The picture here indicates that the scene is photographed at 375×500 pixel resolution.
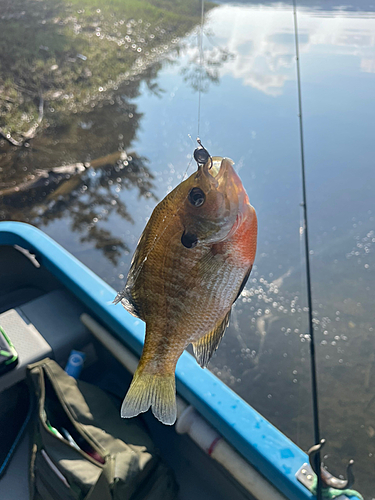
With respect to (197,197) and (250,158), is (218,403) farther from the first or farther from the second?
(250,158)

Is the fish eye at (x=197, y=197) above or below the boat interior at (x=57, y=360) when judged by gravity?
above

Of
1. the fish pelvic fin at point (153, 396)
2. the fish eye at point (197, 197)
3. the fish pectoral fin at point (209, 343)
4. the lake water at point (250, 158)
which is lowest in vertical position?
the lake water at point (250, 158)

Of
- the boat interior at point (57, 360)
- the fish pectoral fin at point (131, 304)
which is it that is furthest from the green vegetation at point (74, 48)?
the fish pectoral fin at point (131, 304)

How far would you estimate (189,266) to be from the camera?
837mm

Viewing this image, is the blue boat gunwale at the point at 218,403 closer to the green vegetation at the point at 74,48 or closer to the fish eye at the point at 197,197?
the fish eye at the point at 197,197

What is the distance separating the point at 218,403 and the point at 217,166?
1090mm

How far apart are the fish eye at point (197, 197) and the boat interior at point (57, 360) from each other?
1.35 metres

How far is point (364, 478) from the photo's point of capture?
93.6 inches

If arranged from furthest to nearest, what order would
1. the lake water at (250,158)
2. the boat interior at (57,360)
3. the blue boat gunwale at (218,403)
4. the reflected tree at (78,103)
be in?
the reflected tree at (78,103) < the lake water at (250,158) < the boat interior at (57,360) < the blue boat gunwale at (218,403)

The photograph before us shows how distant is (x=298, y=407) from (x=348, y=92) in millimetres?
6550

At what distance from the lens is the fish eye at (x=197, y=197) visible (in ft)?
2.76

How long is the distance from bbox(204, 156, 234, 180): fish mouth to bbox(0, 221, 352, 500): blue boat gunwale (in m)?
1.08

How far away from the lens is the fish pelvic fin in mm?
802

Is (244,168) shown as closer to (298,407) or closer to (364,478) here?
(298,407)
